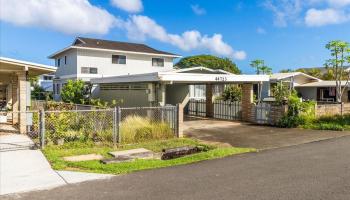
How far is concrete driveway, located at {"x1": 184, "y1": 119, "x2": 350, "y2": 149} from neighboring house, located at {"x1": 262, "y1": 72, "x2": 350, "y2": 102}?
16.2 meters

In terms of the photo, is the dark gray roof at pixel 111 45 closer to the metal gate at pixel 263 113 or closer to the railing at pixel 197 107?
the railing at pixel 197 107

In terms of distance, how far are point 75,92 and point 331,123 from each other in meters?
16.4

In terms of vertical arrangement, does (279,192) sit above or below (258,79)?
below

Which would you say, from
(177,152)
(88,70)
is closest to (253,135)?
(177,152)

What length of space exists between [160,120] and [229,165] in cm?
552

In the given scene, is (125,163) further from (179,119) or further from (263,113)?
(263,113)

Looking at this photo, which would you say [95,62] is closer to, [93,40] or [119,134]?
[93,40]

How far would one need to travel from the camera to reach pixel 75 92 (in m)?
23.7

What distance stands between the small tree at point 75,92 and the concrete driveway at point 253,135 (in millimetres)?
9656

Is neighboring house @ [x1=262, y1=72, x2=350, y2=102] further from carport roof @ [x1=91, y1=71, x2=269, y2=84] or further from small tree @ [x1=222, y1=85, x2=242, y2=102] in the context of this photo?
carport roof @ [x1=91, y1=71, x2=269, y2=84]

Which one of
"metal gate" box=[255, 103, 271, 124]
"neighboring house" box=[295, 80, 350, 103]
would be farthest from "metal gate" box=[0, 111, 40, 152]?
"neighboring house" box=[295, 80, 350, 103]

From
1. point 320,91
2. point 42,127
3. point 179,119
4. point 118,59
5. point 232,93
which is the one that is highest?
point 118,59

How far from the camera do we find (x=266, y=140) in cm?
1300

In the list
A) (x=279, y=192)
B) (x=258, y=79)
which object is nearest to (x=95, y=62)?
(x=258, y=79)
